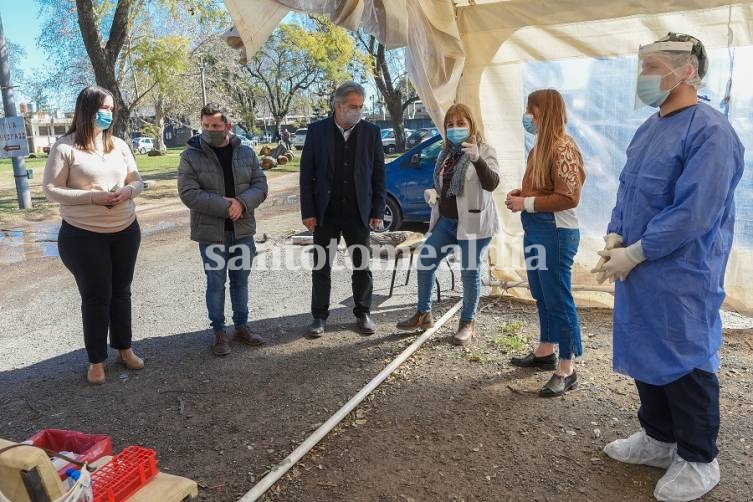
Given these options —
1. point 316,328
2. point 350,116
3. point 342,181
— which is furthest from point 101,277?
point 350,116

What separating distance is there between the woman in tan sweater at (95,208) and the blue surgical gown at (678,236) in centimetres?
307

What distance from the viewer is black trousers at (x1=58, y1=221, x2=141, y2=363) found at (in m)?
3.63

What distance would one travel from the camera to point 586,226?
499 cm

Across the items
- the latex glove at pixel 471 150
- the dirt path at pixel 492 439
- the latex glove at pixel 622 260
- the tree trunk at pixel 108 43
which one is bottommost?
the dirt path at pixel 492 439

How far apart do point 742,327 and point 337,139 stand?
3729 millimetres

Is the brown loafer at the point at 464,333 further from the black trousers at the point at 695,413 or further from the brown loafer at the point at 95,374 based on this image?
the brown loafer at the point at 95,374

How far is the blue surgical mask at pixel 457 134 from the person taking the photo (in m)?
4.06

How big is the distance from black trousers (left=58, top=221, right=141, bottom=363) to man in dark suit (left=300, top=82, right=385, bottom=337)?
1.37 metres

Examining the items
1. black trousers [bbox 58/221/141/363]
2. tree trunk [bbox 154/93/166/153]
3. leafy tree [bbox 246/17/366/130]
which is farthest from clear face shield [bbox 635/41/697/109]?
tree trunk [bbox 154/93/166/153]

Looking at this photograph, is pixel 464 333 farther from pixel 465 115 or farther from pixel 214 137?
pixel 214 137

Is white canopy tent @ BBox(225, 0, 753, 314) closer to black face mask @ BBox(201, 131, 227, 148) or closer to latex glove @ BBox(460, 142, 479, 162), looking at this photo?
latex glove @ BBox(460, 142, 479, 162)

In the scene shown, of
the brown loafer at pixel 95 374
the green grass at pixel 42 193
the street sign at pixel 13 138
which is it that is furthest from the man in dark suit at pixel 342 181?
the street sign at pixel 13 138

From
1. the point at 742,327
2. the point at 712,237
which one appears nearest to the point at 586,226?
the point at 742,327

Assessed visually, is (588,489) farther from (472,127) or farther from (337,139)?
(337,139)
